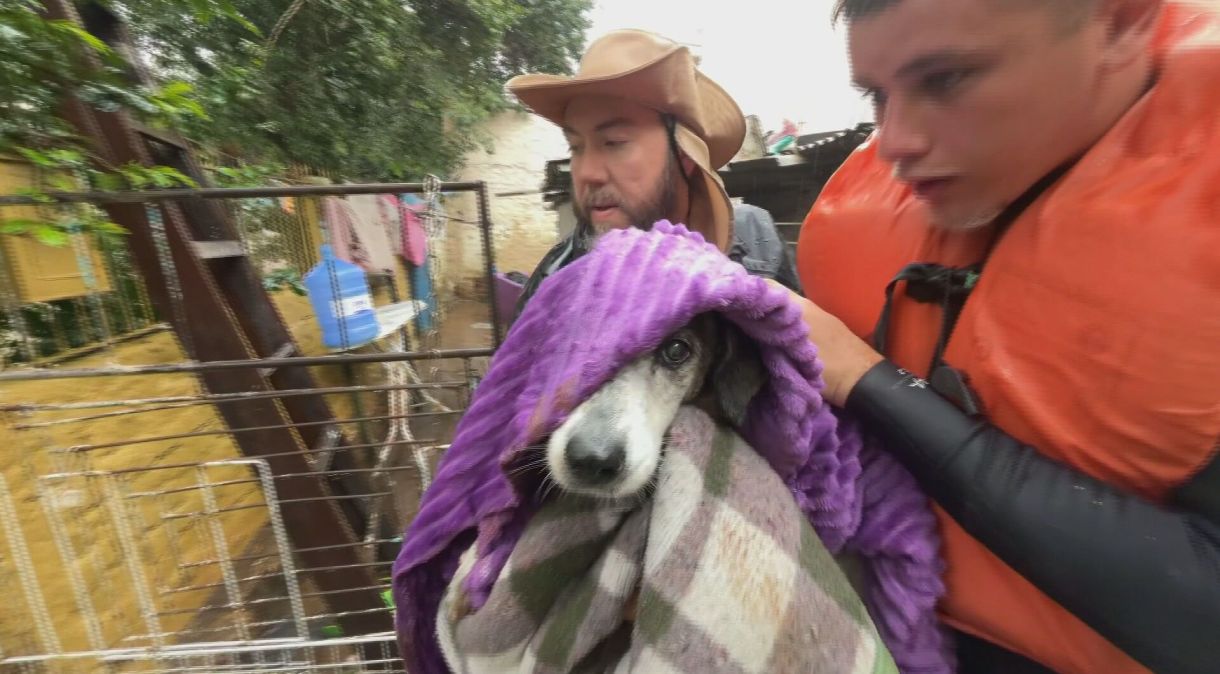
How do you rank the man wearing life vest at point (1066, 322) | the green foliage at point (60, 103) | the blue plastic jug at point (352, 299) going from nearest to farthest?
the man wearing life vest at point (1066, 322) → the green foliage at point (60, 103) → the blue plastic jug at point (352, 299)

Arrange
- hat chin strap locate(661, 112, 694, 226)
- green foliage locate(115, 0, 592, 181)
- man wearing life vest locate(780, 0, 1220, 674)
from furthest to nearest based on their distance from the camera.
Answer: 1. green foliage locate(115, 0, 592, 181)
2. hat chin strap locate(661, 112, 694, 226)
3. man wearing life vest locate(780, 0, 1220, 674)

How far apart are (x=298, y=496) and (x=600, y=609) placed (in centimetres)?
135

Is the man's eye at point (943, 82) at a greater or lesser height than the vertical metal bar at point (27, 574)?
greater

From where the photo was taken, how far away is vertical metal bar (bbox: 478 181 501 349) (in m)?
0.99

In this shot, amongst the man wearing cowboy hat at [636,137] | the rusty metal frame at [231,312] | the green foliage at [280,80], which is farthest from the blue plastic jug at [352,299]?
the man wearing cowboy hat at [636,137]

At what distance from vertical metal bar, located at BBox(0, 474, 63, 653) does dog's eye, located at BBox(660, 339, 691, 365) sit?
157 centimetres

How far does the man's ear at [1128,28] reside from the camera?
35 centimetres

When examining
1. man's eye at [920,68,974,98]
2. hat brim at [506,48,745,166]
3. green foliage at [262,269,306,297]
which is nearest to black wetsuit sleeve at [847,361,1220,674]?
man's eye at [920,68,974,98]

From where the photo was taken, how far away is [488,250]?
3.38 feet

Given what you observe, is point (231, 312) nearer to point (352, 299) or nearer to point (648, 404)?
point (352, 299)

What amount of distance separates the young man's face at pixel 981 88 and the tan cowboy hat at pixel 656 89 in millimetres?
500

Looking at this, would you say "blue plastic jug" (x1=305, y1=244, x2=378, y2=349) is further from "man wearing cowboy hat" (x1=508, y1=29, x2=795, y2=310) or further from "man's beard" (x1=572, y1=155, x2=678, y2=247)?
"man's beard" (x1=572, y1=155, x2=678, y2=247)

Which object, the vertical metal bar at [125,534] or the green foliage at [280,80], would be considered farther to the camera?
the vertical metal bar at [125,534]

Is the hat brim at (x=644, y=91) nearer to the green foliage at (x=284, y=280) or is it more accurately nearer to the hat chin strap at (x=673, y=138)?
the hat chin strap at (x=673, y=138)
